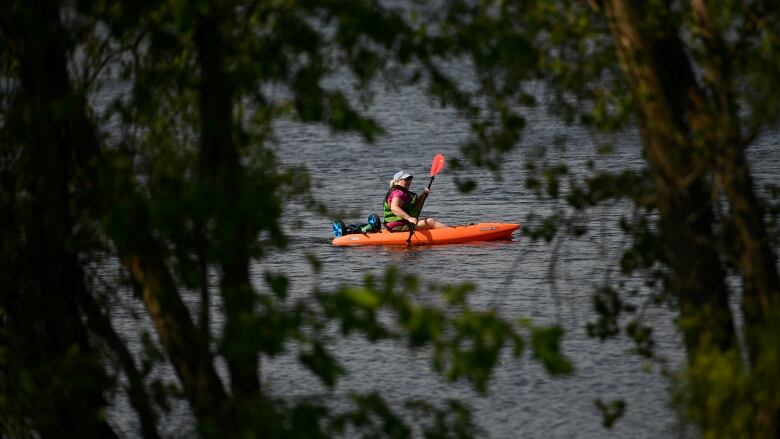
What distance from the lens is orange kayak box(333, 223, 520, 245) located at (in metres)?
21.1

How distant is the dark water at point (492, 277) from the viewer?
43.4ft

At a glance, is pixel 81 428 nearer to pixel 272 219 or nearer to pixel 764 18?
pixel 272 219

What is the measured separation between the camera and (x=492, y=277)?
757 inches

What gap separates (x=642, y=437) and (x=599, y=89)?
17.4ft

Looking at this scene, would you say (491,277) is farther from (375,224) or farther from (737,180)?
(737,180)

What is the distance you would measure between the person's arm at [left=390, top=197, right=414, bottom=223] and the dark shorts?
140mm

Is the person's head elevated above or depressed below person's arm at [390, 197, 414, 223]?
above

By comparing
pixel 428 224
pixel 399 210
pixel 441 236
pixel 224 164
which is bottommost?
pixel 441 236

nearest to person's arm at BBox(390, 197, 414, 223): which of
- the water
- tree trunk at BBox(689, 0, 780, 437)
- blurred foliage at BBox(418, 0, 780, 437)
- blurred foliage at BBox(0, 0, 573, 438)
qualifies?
the water

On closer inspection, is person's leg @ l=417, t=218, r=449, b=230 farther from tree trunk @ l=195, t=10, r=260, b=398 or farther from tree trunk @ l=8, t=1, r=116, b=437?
tree trunk @ l=195, t=10, r=260, b=398

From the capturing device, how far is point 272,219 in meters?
6.02

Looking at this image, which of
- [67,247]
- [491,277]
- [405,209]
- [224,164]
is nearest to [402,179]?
[405,209]

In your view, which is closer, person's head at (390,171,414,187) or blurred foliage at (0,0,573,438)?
blurred foliage at (0,0,573,438)

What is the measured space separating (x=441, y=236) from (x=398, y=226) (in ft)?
2.24
